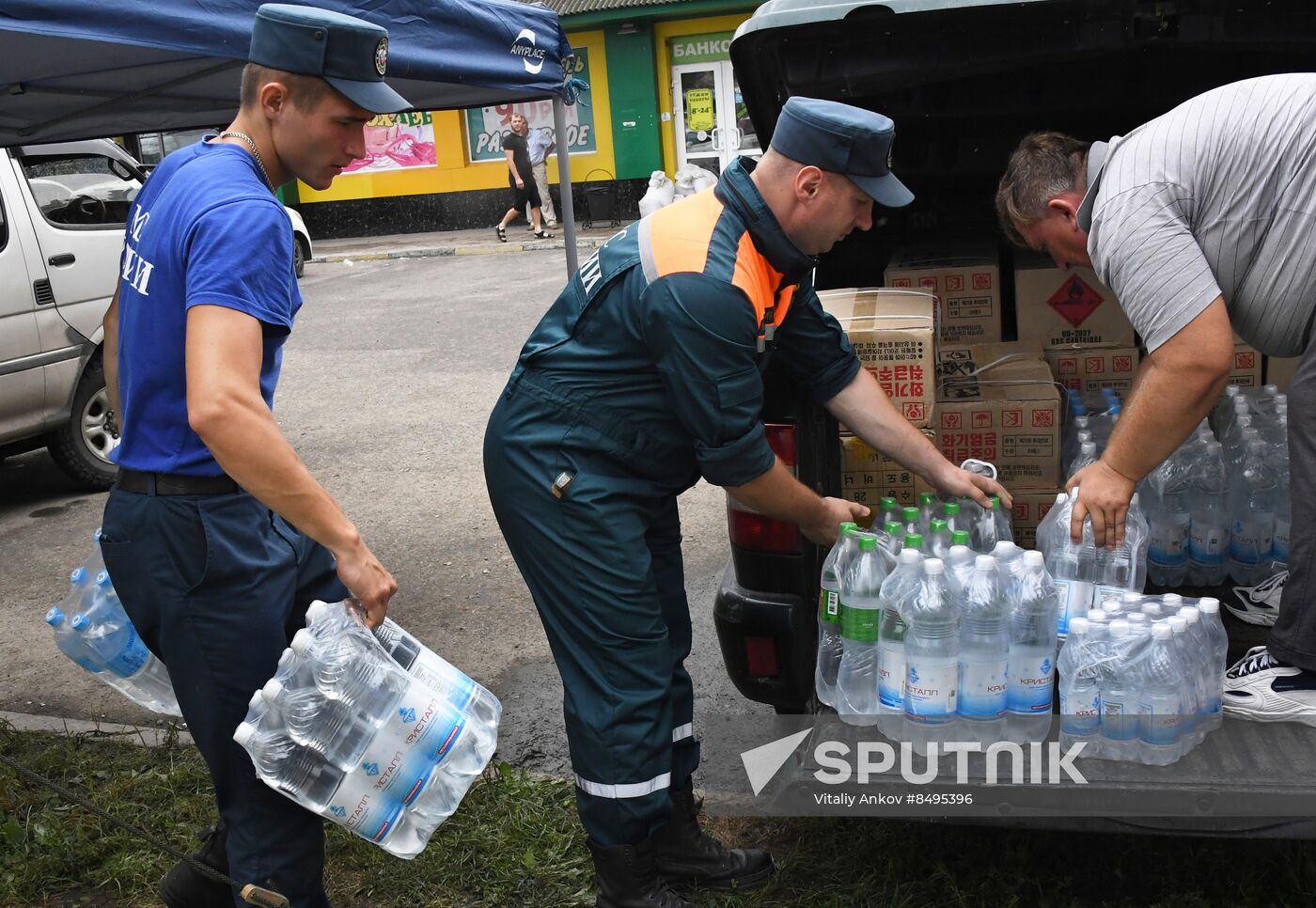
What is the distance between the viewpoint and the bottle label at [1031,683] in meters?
2.85

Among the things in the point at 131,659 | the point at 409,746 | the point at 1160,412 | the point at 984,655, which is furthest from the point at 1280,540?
the point at 131,659

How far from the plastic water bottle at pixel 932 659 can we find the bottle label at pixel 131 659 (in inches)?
86.5

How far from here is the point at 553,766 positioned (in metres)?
4.12

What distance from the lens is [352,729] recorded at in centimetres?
270

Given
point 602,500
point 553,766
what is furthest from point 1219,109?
point 553,766

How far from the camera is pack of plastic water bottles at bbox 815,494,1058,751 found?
111 inches

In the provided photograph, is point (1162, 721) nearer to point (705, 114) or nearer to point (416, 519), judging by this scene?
point (416, 519)

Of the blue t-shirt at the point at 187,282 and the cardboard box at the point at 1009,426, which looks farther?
the cardboard box at the point at 1009,426

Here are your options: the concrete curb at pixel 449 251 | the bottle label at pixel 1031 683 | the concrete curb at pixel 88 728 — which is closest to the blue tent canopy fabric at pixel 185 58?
the concrete curb at pixel 88 728

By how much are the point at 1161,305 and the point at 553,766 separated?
247cm

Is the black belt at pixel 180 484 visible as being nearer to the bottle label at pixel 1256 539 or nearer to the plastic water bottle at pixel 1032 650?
the plastic water bottle at pixel 1032 650

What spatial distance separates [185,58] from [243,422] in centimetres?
256

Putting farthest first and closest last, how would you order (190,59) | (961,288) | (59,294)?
(59,294)
(190,59)
(961,288)

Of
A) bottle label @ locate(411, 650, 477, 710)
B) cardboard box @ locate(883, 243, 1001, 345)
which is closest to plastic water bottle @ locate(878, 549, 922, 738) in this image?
bottle label @ locate(411, 650, 477, 710)
